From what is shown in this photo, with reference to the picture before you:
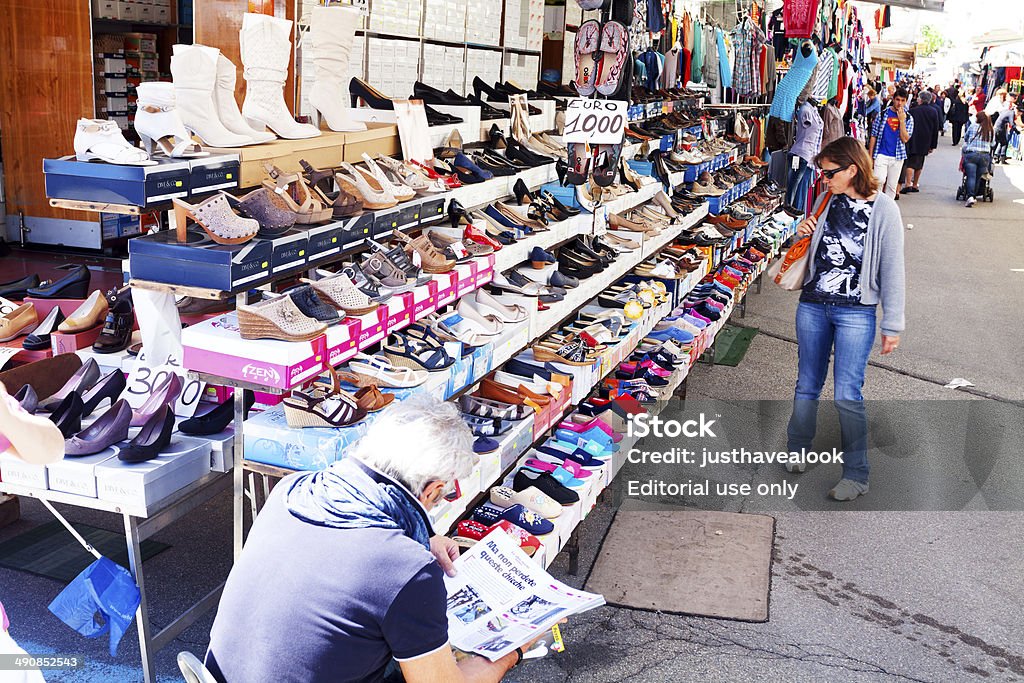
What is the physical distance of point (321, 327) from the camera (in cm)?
322

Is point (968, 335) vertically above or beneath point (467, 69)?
beneath

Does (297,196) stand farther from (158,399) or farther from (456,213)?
(456,213)

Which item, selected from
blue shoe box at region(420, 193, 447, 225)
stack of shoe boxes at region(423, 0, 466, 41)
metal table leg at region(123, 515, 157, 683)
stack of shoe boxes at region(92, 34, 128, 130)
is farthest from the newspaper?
stack of shoe boxes at region(92, 34, 128, 130)

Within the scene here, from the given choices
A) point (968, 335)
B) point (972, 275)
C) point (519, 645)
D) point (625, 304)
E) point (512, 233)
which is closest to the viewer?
point (519, 645)

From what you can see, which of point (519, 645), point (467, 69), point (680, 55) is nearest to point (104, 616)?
point (519, 645)

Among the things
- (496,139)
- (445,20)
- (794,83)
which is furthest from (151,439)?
(794,83)

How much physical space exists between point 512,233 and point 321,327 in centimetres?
201

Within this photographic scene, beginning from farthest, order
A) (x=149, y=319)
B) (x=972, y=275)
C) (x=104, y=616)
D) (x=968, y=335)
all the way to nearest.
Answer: (x=972, y=275) → (x=968, y=335) → (x=149, y=319) → (x=104, y=616)

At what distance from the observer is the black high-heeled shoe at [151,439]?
3100mm

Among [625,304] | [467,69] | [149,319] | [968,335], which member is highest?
[467,69]

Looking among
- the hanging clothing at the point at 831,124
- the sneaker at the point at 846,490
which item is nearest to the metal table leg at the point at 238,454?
the sneaker at the point at 846,490

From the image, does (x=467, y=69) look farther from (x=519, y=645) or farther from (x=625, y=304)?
(x=519, y=645)

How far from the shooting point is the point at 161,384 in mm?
3504

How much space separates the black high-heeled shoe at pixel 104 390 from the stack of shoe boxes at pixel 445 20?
3801 mm
